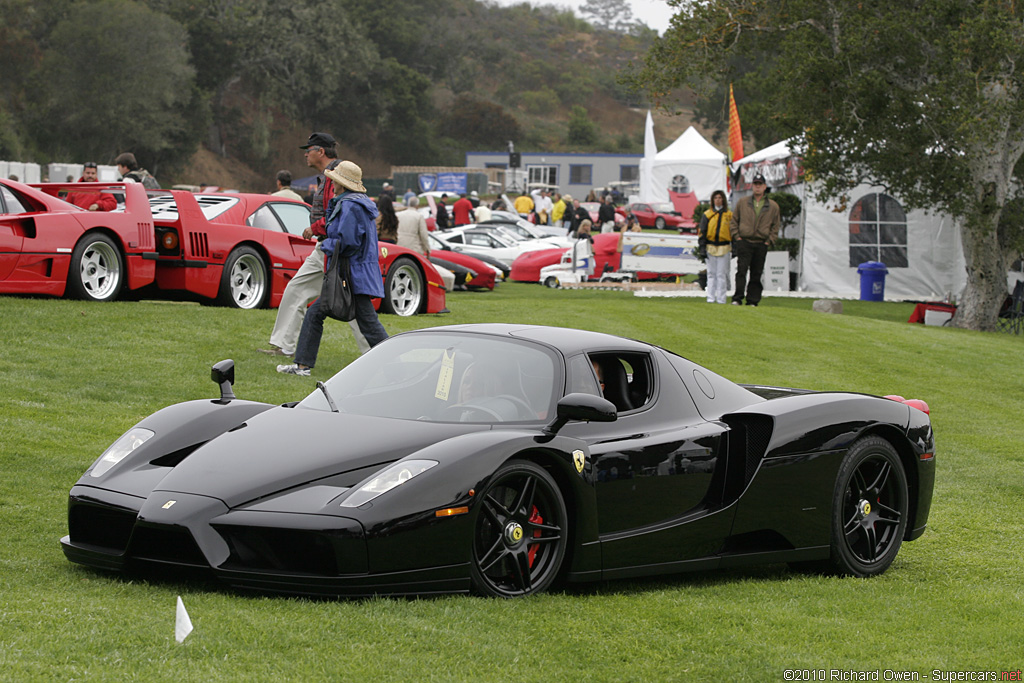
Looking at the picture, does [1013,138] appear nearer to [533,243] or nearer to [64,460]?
[533,243]

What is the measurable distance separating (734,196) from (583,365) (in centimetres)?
2442

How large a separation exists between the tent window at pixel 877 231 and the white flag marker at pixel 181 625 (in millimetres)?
25303

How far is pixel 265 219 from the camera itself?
1487 centimetres

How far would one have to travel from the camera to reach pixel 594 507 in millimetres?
5227

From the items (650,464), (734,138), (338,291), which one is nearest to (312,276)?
(338,291)

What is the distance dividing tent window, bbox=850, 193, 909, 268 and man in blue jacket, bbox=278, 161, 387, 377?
63.5 ft

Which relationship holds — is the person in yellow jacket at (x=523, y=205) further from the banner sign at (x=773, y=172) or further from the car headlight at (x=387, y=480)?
the car headlight at (x=387, y=480)

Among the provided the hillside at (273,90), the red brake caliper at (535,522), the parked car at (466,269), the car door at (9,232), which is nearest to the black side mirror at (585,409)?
the red brake caliper at (535,522)

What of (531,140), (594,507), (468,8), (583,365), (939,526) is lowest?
(939,526)

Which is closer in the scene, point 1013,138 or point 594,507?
point 594,507

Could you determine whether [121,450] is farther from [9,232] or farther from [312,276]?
[9,232]

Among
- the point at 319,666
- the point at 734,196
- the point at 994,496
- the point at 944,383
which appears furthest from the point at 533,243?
the point at 319,666

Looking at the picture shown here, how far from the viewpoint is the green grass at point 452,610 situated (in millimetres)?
3826

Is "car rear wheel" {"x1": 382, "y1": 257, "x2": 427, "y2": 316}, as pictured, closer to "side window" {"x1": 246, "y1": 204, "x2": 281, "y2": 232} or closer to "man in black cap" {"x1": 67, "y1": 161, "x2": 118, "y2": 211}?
"side window" {"x1": 246, "y1": 204, "x2": 281, "y2": 232}
